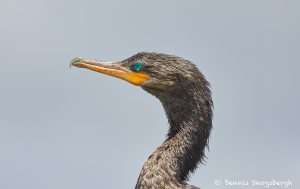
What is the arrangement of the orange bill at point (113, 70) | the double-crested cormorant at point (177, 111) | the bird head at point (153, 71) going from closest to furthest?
1. the double-crested cormorant at point (177, 111)
2. the bird head at point (153, 71)
3. the orange bill at point (113, 70)

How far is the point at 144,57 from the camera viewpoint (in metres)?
12.3

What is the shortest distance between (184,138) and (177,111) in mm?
430

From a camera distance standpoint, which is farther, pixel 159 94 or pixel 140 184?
pixel 159 94

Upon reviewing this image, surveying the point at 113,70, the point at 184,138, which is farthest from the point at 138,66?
the point at 184,138

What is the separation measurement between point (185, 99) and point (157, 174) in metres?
1.25

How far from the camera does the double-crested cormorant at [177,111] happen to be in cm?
1155

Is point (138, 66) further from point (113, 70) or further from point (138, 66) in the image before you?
point (113, 70)

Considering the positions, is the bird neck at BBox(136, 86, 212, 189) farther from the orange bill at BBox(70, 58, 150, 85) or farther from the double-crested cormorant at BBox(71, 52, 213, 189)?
the orange bill at BBox(70, 58, 150, 85)

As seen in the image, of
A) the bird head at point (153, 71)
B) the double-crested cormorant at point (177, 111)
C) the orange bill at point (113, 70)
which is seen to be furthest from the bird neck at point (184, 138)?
the orange bill at point (113, 70)

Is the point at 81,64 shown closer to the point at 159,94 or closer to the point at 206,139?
the point at 159,94

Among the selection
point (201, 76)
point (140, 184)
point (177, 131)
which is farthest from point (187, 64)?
point (140, 184)

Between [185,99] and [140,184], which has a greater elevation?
[185,99]

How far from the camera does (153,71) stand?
1216 centimetres

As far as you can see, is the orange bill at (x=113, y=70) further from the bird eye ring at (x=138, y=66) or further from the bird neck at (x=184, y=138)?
the bird neck at (x=184, y=138)
